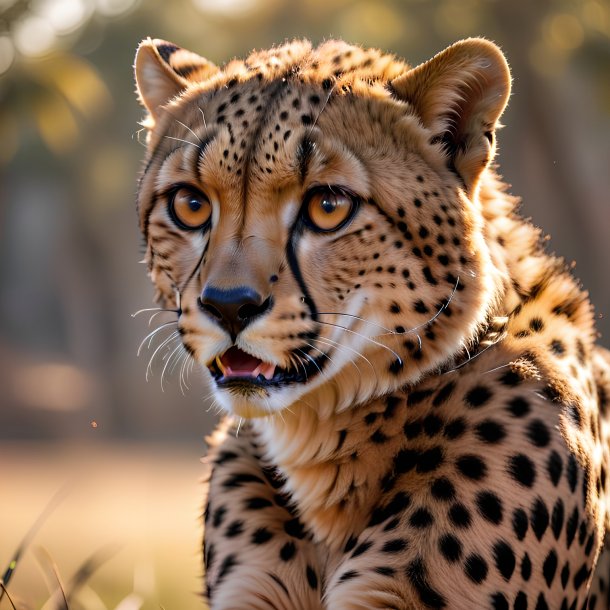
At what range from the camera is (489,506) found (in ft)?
8.63

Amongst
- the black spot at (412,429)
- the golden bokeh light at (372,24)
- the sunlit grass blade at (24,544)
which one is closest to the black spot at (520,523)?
the black spot at (412,429)

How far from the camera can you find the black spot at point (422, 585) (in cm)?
256

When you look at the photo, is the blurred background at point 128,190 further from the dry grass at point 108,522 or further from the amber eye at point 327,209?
the amber eye at point 327,209

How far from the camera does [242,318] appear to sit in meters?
2.59

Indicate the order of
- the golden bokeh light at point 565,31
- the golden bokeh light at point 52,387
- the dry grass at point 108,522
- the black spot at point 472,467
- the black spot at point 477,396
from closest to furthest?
1. the black spot at point 472,467
2. the black spot at point 477,396
3. the dry grass at point 108,522
4. the golden bokeh light at point 565,31
5. the golden bokeh light at point 52,387

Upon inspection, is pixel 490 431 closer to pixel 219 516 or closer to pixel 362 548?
pixel 362 548

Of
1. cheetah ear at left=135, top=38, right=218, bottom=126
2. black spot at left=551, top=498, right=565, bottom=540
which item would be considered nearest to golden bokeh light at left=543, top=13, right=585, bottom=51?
cheetah ear at left=135, top=38, right=218, bottom=126

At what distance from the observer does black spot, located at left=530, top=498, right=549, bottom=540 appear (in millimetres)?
2629

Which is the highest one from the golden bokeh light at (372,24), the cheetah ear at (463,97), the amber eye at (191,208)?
the golden bokeh light at (372,24)

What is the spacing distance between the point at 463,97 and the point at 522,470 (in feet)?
3.52

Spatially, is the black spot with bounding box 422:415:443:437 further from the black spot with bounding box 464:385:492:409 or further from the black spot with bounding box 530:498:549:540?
the black spot with bounding box 530:498:549:540

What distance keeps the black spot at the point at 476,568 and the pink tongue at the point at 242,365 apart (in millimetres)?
693

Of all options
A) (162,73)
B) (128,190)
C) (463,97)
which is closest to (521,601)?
(463,97)

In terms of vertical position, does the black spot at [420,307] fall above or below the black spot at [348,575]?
above
